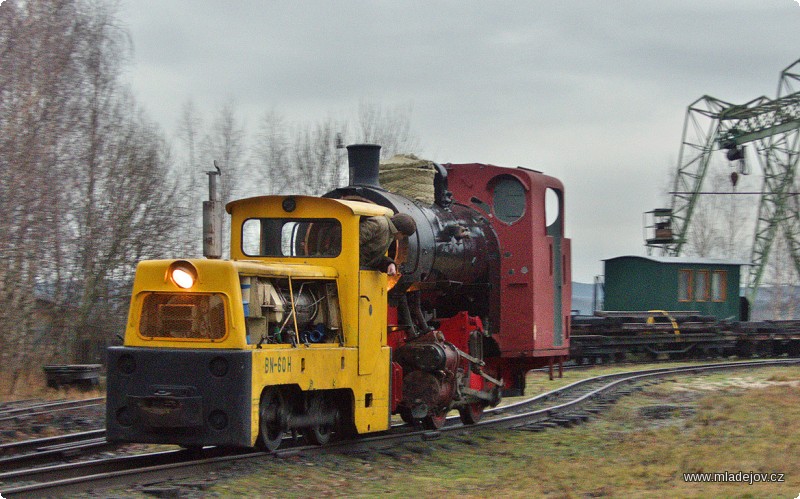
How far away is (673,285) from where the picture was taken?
110ft

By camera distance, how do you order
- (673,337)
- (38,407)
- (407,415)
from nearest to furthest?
(407,415)
(38,407)
(673,337)

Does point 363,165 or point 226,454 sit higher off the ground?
point 363,165

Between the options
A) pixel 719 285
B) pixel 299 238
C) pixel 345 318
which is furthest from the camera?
pixel 719 285

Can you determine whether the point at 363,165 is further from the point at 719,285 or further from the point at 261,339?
the point at 719,285

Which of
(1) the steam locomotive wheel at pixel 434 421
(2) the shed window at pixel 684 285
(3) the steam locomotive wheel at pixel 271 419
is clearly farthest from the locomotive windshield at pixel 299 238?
(2) the shed window at pixel 684 285

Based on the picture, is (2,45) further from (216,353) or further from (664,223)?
(664,223)

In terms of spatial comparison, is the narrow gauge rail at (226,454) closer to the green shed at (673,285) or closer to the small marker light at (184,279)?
the small marker light at (184,279)

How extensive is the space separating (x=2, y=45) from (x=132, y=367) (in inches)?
504

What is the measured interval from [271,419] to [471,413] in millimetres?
4479

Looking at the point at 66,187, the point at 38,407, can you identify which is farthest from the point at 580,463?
the point at 66,187

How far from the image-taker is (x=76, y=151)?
66.8 ft

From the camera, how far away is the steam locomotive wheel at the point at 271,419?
30.0ft

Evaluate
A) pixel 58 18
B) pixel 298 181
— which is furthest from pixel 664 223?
pixel 58 18

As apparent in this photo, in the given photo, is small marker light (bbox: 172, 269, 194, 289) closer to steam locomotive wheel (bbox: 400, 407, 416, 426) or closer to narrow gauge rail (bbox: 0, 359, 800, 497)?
narrow gauge rail (bbox: 0, 359, 800, 497)
